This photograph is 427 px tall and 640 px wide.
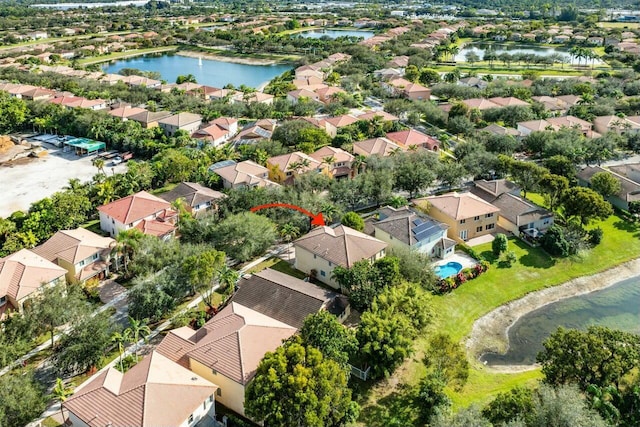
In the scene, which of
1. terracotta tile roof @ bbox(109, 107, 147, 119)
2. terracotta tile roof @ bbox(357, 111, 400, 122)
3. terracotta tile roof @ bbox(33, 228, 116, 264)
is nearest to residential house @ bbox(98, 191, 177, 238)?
terracotta tile roof @ bbox(33, 228, 116, 264)

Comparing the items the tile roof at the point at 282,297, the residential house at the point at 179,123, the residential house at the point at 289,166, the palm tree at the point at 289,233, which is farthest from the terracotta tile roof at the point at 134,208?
the residential house at the point at 179,123

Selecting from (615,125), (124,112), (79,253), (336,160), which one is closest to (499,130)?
(615,125)

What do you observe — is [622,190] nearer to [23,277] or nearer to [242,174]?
[242,174]

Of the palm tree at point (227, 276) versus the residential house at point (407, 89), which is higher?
the palm tree at point (227, 276)

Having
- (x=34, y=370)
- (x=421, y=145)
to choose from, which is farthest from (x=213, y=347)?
(x=421, y=145)

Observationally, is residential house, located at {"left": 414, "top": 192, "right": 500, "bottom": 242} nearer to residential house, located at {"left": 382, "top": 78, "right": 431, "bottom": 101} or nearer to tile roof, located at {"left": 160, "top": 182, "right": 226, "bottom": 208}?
tile roof, located at {"left": 160, "top": 182, "right": 226, "bottom": 208}

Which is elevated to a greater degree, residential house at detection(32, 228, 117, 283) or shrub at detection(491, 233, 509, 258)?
residential house at detection(32, 228, 117, 283)

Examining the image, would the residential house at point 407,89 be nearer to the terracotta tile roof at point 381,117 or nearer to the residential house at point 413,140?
the terracotta tile roof at point 381,117
